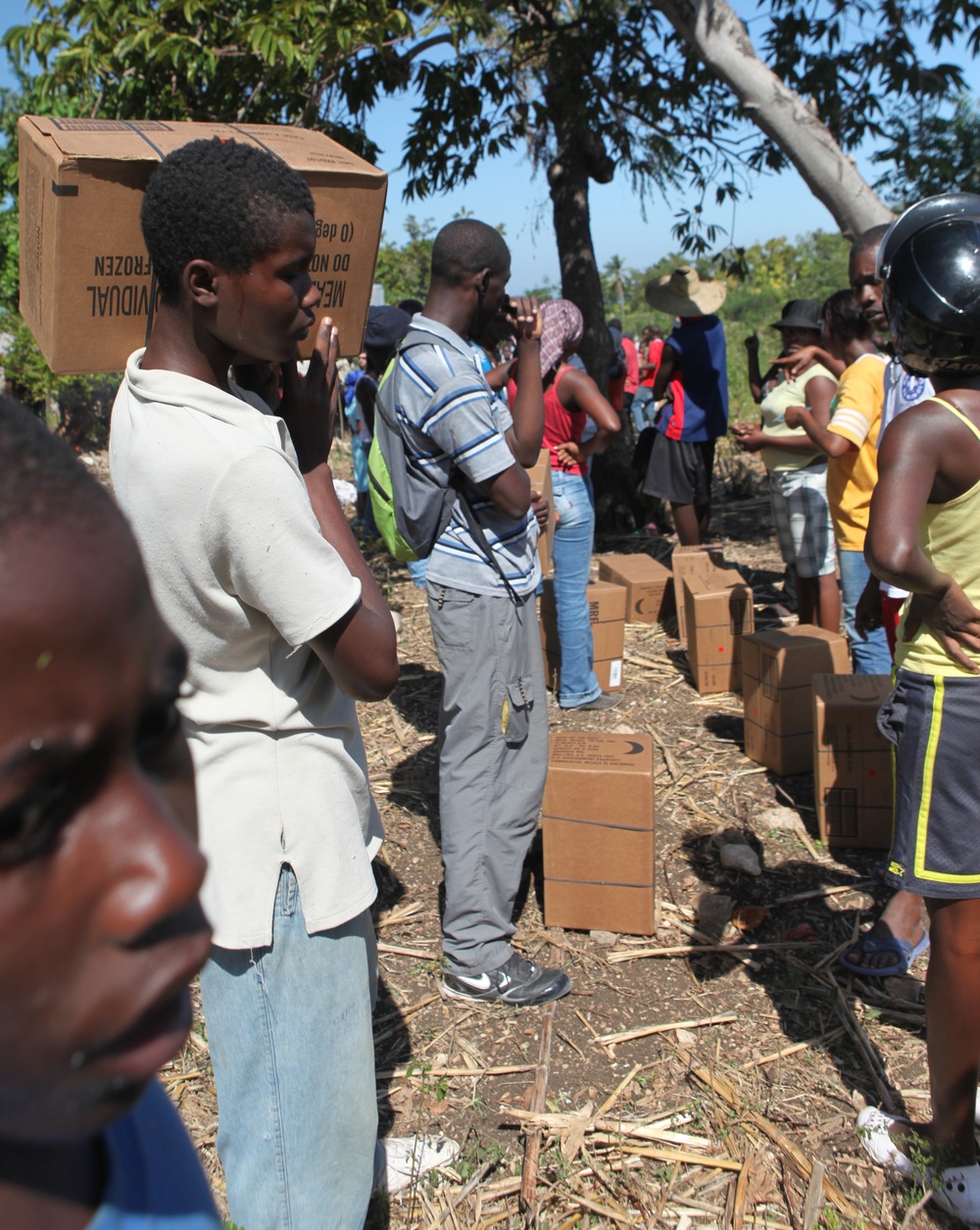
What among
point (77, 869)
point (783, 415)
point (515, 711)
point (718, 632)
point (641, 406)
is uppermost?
point (641, 406)

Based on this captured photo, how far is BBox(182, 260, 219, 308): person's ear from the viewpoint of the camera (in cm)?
168

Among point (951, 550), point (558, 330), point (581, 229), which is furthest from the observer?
point (581, 229)

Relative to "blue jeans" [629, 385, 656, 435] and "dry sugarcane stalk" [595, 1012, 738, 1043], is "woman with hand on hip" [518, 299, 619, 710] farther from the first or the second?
"blue jeans" [629, 385, 656, 435]

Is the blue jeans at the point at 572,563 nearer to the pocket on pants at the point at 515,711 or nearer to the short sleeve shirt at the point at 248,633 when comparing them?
the pocket on pants at the point at 515,711

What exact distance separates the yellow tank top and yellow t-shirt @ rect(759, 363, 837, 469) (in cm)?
336

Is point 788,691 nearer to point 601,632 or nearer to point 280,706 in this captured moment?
point 601,632

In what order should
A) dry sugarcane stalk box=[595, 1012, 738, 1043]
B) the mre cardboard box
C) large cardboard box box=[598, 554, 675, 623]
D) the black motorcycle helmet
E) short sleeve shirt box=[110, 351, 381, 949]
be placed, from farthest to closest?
large cardboard box box=[598, 554, 675, 623], the mre cardboard box, dry sugarcane stalk box=[595, 1012, 738, 1043], the black motorcycle helmet, short sleeve shirt box=[110, 351, 381, 949]

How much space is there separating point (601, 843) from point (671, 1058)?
2.73ft

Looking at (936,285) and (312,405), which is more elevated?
(936,285)

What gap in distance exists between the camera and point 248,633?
1679mm

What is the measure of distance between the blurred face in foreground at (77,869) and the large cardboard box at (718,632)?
5523 millimetres

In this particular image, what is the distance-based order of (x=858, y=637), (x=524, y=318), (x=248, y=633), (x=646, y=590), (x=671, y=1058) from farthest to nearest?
(x=646, y=590), (x=858, y=637), (x=524, y=318), (x=671, y=1058), (x=248, y=633)

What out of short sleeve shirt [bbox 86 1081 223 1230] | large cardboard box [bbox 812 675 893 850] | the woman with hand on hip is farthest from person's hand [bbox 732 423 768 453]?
short sleeve shirt [bbox 86 1081 223 1230]

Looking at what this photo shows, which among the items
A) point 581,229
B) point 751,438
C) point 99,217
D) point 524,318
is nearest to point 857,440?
point 751,438
